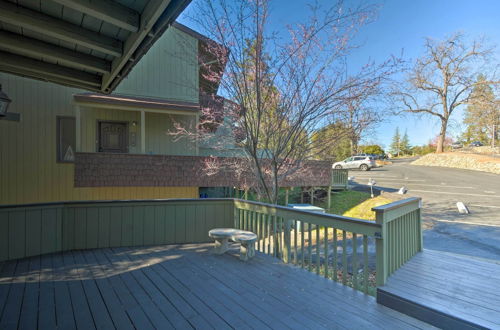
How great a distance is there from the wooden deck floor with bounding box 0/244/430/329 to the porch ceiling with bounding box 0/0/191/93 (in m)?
2.70

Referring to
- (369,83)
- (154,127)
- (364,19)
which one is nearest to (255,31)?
(364,19)

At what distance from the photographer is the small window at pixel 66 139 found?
Answer: 27.0ft

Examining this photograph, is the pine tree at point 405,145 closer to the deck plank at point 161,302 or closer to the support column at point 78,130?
the support column at point 78,130

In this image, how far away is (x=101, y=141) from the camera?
8953 millimetres

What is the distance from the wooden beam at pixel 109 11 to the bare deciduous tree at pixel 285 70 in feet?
8.71

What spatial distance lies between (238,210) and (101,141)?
606 cm

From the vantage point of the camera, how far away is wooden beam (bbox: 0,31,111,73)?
283cm

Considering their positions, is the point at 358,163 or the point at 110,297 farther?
the point at 358,163

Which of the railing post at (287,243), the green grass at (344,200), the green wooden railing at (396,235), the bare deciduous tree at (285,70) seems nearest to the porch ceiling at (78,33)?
the bare deciduous tree at (285,70)

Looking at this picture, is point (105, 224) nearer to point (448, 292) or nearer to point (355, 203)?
point (448, 292)

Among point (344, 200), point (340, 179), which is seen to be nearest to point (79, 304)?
point (344, 200)

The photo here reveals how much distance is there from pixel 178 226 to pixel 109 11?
157 inches

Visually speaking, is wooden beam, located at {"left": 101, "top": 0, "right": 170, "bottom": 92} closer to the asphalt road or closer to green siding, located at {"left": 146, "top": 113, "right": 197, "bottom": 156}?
green siding, located at {"left": 146, "top": 113, "right": 197, "bottom": 156}

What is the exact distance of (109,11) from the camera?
7.90 ft
